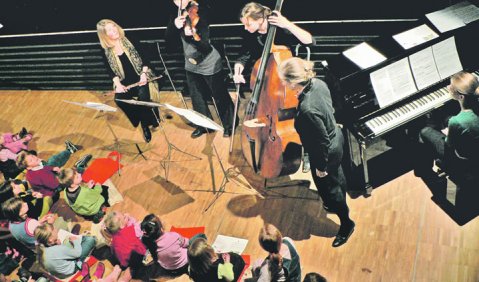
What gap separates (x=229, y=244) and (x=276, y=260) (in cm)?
106

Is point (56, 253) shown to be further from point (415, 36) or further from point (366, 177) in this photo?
point (415, 36)

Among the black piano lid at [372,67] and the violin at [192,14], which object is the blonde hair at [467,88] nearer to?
the black piano lid at [372,67]

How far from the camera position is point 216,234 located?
4613mm

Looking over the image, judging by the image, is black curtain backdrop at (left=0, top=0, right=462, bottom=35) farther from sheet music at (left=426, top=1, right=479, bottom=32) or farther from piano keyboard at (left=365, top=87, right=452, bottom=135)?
piano keyboard at (left=365, top=87, right=452, bottom=135)

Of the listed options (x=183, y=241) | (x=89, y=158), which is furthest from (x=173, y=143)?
(x=183, y=241)

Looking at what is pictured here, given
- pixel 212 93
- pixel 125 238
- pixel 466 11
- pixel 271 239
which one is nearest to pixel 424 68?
pixel 466 11

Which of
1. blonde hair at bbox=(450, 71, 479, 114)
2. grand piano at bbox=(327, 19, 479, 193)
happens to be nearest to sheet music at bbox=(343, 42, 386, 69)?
grand piano at bbox=(327, 19, 479, 193)

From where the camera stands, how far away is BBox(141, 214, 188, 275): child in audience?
12.6 ft

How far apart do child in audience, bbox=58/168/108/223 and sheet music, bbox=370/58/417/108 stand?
2746mm

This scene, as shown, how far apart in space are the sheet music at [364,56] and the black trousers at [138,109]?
2235 millimetres

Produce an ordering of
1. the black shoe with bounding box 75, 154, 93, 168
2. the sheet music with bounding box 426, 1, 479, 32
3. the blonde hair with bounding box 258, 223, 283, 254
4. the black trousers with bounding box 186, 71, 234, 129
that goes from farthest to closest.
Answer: the black shoe with bounding box 75, 154, 93, 168
the black trousers with bounding box 186, 71, 234, 129
the sheet music with bounding box 426, 1, 479, 32
the blonde hair with bounding box 258, 223, 283, 254

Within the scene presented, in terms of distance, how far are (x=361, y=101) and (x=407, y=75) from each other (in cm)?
43

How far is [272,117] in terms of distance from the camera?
4.18 m

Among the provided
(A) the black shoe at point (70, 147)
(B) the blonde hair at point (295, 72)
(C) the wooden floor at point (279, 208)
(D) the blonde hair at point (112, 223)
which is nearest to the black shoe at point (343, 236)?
(C) the wooden floor at point (279, 208)
